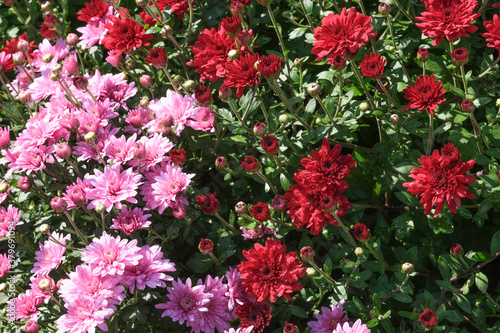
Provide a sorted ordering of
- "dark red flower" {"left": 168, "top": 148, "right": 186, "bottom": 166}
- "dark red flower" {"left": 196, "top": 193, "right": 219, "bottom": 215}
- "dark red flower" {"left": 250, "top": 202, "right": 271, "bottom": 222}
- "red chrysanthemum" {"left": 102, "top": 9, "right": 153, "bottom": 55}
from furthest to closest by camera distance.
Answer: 1. "red chrysanthemum" {"left": 102, "top": 9, "right": 153, "bottom": 55}
2. "dark red flower" {"left": 168, "top": 148, "right": 186, "bottom": 166}
3. "dark red flower" {"left": 196, "top": 193, "right": 219, "bottom": 215}
4. "dark red flower" {"left": 250, "top": 202, "right": 271, "bottom": 222}

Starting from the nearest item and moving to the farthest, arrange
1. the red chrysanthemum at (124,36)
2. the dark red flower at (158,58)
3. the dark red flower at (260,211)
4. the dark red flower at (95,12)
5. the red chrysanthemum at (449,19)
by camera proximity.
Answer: the red chrysanthemum at (449,19) → the dark red flower at (260,211) → the dark red flower at (158,58) → the red chrysanthemum at (124,36) → the dark red flower at (95,12)

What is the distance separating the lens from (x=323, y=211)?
217 centimetres

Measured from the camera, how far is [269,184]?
2504mm

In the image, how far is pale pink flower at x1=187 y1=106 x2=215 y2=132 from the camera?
8.52 feet

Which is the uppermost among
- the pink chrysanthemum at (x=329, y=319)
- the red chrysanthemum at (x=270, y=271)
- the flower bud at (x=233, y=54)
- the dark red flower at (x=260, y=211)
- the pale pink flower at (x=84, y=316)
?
the flower bud at (x=233, y=54)

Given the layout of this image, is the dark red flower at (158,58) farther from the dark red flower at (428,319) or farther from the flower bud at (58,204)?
the dark red flower at (428,319)

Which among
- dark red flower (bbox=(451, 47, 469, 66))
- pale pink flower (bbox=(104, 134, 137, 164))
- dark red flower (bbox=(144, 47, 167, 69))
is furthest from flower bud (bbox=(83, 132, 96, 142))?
dark red flower (bbox=(451, 47, 469, 66))

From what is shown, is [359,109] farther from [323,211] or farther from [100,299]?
[100,299]

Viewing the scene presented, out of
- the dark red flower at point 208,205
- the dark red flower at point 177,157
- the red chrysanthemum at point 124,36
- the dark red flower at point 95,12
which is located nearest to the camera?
the dark red flower at point 208,205

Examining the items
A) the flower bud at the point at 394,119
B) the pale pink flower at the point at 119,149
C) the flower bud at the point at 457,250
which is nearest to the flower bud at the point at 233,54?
the pale pink flower at the point at 119,149

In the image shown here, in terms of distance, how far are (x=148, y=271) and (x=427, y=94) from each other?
1.30 meters

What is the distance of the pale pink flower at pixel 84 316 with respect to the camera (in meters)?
2.17

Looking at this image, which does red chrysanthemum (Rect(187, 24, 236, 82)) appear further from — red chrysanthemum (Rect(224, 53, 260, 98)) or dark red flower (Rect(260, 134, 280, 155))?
dark red flower (Rect(260, 134, 280, 155))

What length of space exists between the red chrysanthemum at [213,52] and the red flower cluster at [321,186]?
25.0 inches
